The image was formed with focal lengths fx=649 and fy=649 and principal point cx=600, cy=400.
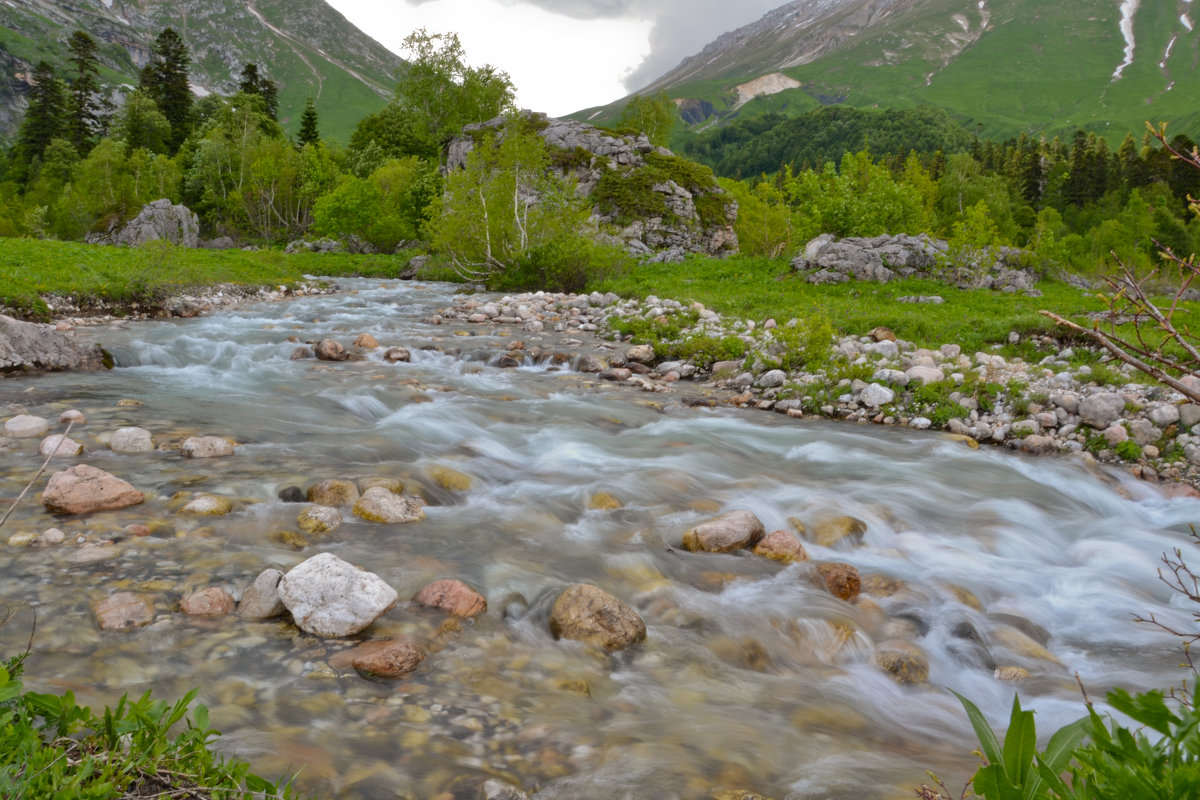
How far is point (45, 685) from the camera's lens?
10.4ft

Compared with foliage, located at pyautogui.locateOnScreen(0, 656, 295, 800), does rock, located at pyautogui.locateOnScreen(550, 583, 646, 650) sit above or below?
below

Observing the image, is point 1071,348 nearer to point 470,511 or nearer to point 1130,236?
point 470,511

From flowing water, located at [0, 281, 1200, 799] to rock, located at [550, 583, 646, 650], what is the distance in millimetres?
120

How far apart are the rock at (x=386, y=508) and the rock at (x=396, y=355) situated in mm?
8511

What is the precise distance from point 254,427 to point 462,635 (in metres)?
5.65

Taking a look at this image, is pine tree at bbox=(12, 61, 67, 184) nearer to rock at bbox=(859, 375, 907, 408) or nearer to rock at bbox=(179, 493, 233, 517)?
rock at bbox=(179, 493, 233, 517)

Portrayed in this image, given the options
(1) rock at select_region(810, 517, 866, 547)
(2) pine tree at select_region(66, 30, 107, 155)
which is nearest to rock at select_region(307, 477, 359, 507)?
(1) rock at select_region(810, 517, 866, 547)

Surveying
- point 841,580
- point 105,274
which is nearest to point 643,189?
point 105,274

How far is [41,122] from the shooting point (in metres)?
74.6

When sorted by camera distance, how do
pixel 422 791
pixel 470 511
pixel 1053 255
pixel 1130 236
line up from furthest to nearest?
pixel 1130 236
pixel 1053 255
pixel 470 511
pixel 422 791

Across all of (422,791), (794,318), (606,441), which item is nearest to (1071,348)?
(794,318)

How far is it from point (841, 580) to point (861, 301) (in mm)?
16061

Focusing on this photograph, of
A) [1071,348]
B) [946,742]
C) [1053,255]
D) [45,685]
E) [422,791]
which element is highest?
[1053,255]

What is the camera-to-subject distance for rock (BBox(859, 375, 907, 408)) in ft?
37.7
